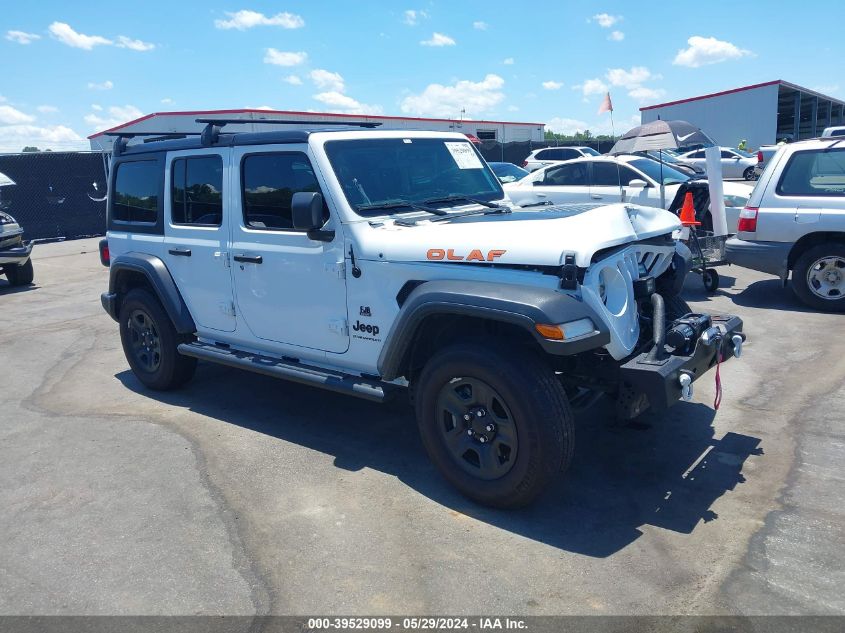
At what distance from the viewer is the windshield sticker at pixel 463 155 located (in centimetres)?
537

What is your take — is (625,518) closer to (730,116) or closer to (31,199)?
(31,199)

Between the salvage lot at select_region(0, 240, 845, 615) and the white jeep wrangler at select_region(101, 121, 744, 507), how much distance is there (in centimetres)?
47

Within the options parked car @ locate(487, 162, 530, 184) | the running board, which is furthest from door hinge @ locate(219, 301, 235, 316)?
parked car @ locate(487, 162, 530, 184)

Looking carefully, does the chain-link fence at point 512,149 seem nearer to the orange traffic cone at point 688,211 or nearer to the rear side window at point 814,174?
the orange traffic cone at point 688,211

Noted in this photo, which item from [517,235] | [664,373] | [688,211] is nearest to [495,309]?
[517,235]

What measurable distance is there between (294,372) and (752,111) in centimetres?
3953

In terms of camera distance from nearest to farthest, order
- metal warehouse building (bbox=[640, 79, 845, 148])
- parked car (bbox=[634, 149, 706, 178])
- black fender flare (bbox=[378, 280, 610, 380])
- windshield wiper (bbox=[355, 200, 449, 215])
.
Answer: black fender flare (bbox=[378, 280, 610, 380])
windshield wiper (bbox=[355, 200, 449, 215])
parked car (bbox=[634, 149, 706, 178])
metal warehouse building (bbox=[640, 79, 845, 148])

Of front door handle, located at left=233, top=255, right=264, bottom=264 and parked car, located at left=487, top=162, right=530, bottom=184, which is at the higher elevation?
parked car, located at left=487, top=162, right=530, bottom=184

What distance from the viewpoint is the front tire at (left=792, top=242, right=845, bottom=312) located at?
788 centimetres

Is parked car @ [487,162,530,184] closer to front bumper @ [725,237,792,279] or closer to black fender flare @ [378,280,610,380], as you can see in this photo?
front bumper @ [725,237,792,279]

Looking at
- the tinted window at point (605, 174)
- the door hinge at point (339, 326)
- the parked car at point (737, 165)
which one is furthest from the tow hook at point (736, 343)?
the parked car at point (737, 165)

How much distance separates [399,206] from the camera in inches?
185

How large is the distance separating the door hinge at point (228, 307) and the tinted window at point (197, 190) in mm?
593

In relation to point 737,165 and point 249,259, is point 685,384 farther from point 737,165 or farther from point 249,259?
point 737,165
